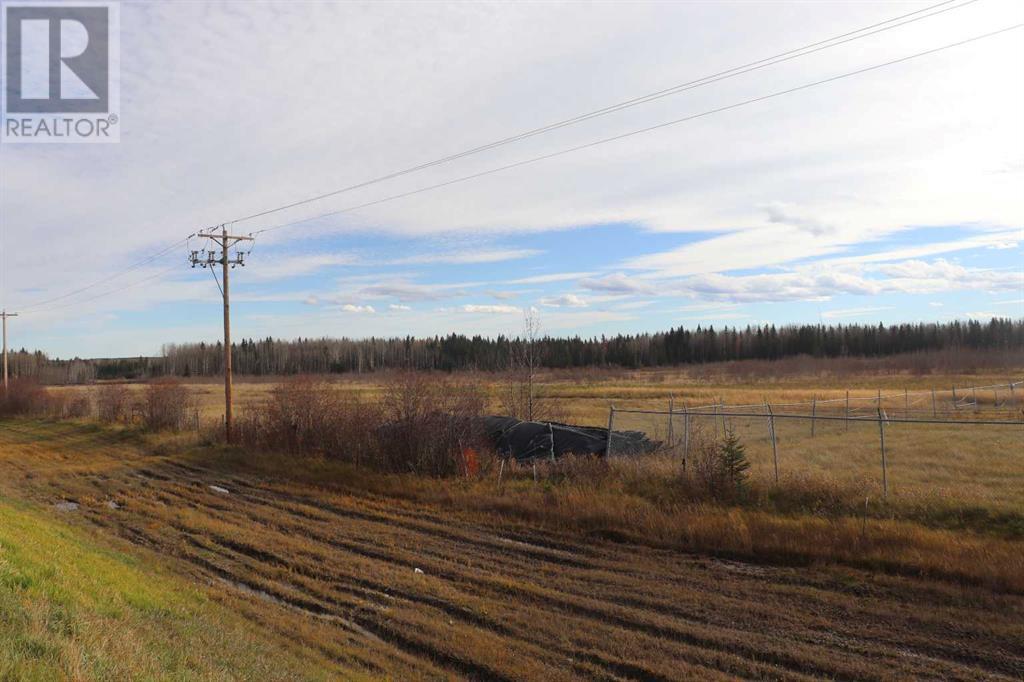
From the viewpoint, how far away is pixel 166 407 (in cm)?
3491

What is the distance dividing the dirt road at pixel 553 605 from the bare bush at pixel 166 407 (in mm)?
21674

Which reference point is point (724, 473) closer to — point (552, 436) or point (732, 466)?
point (732, 466)

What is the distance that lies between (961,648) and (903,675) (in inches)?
46.5

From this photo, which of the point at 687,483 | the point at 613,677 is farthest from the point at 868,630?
the point at 687,483

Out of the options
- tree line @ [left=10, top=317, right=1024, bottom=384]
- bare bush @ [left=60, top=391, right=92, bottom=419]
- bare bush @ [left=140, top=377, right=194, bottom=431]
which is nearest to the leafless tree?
bare bush @ [left=140, top=377, right=194, bottom=431]

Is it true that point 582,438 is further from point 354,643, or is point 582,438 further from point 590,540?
point 354,643

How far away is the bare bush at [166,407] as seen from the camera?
114 feet

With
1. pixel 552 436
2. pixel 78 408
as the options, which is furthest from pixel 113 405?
pixel 552 436

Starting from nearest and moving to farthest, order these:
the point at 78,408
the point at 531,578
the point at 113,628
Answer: the point at 113,628
the point at 531,578
the point at 78,408

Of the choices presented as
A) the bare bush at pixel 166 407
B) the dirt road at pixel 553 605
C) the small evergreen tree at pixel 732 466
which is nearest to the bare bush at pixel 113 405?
the bare bush at pixel 166 407

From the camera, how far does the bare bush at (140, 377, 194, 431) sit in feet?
114

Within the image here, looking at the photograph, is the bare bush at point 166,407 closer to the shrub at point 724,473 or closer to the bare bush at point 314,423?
the bare bush at point 314,423

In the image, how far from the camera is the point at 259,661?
20.6ft

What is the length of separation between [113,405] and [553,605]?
41.4 metres
